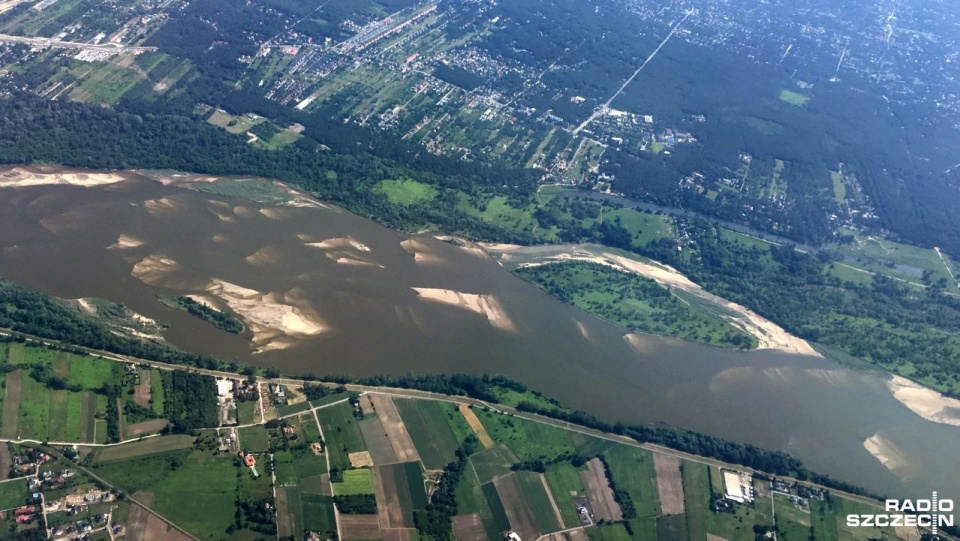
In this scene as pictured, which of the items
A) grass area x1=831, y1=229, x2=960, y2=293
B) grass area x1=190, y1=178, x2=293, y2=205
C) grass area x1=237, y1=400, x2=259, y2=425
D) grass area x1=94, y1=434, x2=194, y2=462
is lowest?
grass area x1=94, y1=434, x2=194, y2=462

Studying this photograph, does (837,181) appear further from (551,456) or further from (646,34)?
(551,456)

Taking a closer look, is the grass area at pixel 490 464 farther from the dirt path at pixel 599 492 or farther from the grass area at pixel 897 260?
the grass area at pixel 897 260

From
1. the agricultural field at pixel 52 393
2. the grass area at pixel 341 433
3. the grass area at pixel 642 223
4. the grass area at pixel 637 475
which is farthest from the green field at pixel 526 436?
the grass area at pixel 642 223

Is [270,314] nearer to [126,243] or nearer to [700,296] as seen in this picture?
[126,243]

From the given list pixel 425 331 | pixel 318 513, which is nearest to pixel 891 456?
pixel 425 331

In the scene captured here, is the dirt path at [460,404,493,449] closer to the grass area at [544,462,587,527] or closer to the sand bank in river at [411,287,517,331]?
the grass area at [544,462,587,527]

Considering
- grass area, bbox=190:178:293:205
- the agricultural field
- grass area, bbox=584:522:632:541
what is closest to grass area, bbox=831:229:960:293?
grass area, bbox=584:522:632:541
